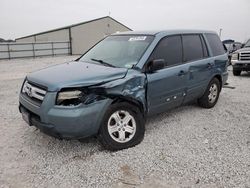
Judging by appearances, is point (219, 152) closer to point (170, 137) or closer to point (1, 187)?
point (170, 137)

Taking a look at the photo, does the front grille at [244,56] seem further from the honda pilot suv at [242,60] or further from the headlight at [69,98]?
the headlight at [69,98]

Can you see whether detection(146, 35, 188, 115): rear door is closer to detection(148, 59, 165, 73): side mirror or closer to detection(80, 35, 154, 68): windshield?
detection(148, 59, 165, 73): side mirror

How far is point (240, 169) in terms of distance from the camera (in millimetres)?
3334

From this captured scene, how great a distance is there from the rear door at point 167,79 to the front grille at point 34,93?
1600mm

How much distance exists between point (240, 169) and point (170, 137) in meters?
1.25

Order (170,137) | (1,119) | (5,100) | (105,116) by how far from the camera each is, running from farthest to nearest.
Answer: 1. (5,100)
2. (1,119)
3. (170,137)
4. (105,116)

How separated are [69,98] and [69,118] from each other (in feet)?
0.86

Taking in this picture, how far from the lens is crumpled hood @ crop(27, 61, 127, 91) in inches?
133

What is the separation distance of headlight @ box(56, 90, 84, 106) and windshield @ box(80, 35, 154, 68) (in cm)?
→ 104

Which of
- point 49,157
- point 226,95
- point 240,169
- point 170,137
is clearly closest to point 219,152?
point 240,169

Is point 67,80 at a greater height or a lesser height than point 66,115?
greater

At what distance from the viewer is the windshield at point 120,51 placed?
4.22 meters

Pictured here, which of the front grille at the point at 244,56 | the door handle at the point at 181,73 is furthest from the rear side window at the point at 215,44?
the front grille at the point at 244,56

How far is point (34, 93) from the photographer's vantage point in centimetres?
362
